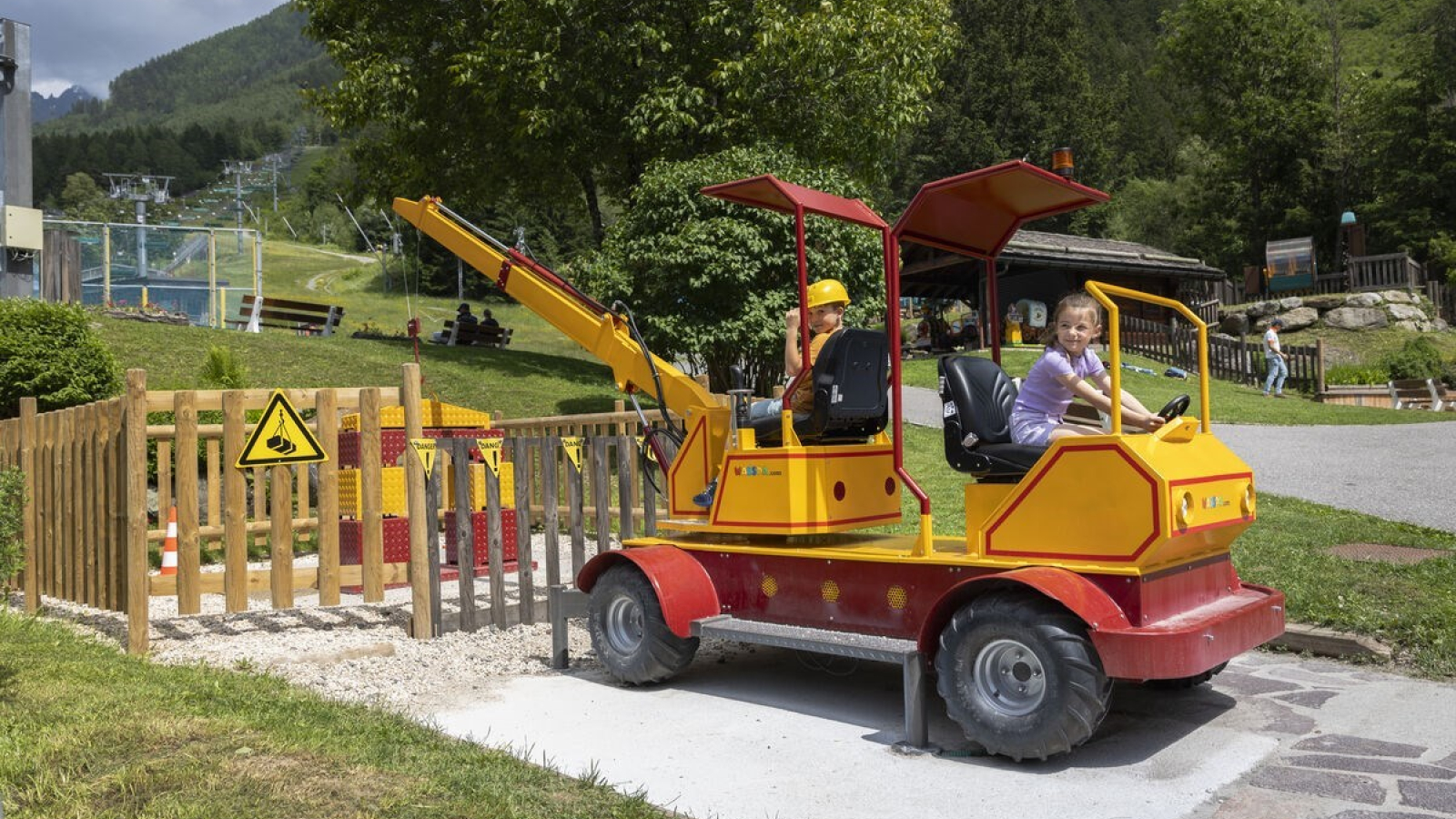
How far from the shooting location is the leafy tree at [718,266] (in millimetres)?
17000

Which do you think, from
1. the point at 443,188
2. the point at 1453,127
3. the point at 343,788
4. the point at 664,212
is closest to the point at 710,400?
the point at 343,788

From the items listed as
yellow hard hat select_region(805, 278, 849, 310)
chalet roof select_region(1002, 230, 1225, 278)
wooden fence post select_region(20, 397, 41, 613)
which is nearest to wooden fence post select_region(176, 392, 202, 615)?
wooden fence post select_region(20, 397, 41, 613)

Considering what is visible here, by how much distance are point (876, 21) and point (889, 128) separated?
2173mm

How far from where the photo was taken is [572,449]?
332 inches

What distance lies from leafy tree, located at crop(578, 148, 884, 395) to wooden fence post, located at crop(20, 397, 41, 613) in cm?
911

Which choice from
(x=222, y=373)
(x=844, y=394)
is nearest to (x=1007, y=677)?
(x=844, y=394)

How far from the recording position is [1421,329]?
31781mm

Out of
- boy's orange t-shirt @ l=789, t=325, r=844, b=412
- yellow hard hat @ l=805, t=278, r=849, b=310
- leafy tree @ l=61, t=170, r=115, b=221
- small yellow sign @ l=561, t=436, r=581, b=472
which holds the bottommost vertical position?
small yellow sign @ l=561, t=436, r=581, b=472

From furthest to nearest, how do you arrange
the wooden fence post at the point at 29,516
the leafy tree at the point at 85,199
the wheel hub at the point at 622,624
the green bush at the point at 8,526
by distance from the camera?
1. the leafy tree at the point at 85,199
2. the wooden fence post at the point at 29,516
3. the wheel hub at the point at 622,624
4. the green bush at the point at 8,526

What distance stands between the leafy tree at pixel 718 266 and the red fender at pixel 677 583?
10.1 metres

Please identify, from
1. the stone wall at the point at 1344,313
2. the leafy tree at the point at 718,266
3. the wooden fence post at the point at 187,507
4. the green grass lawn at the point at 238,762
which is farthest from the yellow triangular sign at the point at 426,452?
the stone wall at the point at 1344,313

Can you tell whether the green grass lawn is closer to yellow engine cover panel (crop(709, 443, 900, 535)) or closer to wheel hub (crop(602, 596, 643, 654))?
wheel hub (crop(602, 596, 643, 654))

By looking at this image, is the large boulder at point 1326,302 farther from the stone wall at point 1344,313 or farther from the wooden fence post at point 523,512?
the wooden fence post at point 523,512

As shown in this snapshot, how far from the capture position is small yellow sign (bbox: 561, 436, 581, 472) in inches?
330
